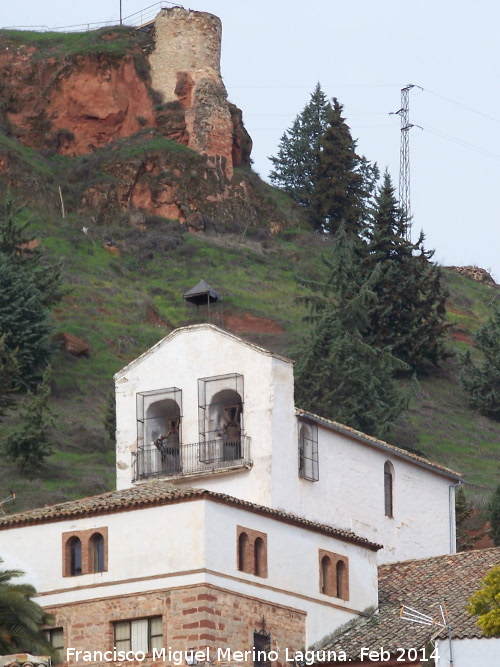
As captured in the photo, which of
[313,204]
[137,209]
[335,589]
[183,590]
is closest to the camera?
[183,590]

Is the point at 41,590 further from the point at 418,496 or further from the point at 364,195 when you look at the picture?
the point at 364,195

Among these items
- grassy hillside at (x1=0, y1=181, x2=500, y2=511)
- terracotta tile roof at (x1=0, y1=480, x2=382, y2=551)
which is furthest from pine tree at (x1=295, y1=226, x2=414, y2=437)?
terracotta tile roof at (x1=0, y1=480, x2=382, y2=551)

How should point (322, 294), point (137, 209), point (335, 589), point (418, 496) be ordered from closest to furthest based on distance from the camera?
1. point (335, 589)
2. point (418, 496)
3. point (322, 294)
4. point (137, 209)

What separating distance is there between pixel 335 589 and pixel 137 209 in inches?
2164

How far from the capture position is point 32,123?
97.1 metres

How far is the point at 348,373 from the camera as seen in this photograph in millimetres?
66875

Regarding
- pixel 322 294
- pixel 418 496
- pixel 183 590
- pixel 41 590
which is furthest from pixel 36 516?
pixel 322 294

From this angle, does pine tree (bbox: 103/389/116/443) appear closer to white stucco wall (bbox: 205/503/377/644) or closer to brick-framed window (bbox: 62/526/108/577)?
white stucco wall (bbox: 205/503/377/644)

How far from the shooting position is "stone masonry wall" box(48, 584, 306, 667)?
120 feet

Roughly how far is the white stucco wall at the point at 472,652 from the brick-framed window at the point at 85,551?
7.42 metres

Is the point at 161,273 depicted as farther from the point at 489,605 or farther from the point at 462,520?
the point at 489,605

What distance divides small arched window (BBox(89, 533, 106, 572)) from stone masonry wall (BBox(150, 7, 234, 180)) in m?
57.9

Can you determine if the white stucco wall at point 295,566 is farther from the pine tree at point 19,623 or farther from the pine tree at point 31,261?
the pine tree at point 31,261

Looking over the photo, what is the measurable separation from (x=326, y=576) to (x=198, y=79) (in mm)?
58606
